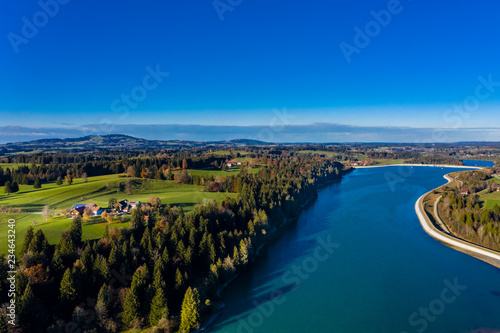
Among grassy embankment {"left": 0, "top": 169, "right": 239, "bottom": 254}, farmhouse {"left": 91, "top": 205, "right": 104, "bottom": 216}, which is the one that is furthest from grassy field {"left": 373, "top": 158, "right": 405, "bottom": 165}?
farmhouse {"left": 91, "top": 205, "right": 104, "bottom": 216}

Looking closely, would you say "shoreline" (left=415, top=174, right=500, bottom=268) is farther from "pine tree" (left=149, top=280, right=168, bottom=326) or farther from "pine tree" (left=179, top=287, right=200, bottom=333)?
"pine tree" (left=149, top=280, right=168, bottom=326)

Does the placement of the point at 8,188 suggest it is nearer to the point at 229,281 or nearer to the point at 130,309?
the point at 130,309

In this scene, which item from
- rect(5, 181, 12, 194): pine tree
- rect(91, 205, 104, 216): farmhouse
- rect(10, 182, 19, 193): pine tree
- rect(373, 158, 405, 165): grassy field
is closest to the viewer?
rect(91, 205, 104, 216): farmhouse

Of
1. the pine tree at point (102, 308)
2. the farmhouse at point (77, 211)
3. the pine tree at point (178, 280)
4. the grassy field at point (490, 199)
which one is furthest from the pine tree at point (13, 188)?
the grassy field at point (490, 199)

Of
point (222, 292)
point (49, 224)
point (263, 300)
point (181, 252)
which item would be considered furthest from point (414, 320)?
point (49, 224)

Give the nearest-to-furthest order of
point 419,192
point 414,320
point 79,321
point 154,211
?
point 79,321 < point 414,320 < point 154,211 < point 419,192

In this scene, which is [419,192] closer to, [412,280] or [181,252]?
[412,280]

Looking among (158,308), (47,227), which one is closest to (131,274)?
(158,308)
